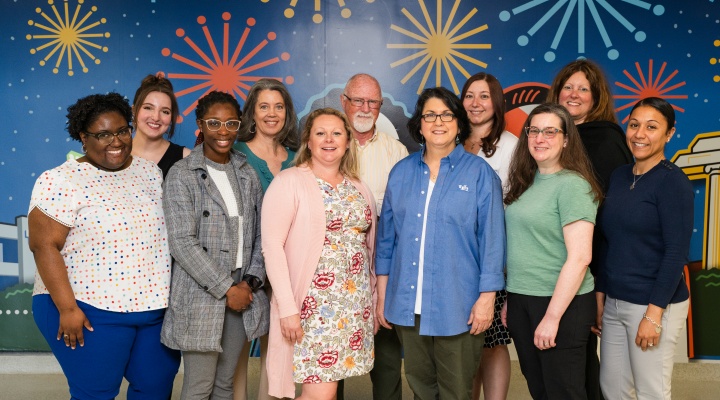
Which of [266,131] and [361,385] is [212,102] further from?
[361,385]

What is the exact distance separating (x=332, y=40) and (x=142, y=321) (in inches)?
102

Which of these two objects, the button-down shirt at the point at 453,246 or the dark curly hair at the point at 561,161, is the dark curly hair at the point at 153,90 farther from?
the dark curly hair at the point at 561,161

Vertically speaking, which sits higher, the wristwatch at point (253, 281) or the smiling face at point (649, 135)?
the smiling face at point (649, 135)

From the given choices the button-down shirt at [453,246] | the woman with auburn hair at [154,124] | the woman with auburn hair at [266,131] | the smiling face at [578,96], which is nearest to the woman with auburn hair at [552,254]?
the button-down shirt at [453,246]

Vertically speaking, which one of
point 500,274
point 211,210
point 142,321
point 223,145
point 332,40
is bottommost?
point 142,321

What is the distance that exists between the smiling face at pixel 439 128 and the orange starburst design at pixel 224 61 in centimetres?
196

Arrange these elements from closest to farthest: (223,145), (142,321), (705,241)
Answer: (142,321) < (223,145) < (705,241)

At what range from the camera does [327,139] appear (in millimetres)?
2545

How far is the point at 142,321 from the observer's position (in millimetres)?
2398

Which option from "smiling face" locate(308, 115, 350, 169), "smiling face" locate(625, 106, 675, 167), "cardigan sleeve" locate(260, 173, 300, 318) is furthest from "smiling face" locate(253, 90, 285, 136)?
"smiling face" locate(625, 106, 675, 167)

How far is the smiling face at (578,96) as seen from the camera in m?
2.98

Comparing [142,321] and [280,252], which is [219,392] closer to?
[142,321]

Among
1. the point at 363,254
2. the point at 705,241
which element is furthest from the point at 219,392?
the point at 705,241

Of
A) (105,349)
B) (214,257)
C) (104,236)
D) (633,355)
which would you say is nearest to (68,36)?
(104,236)
